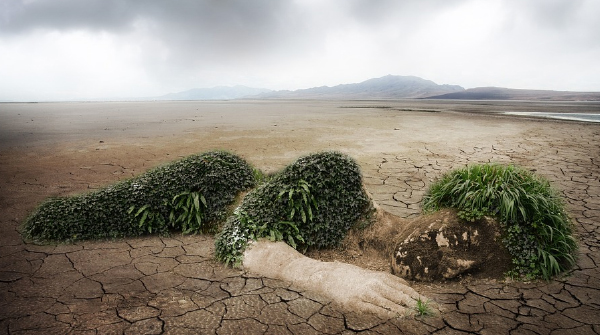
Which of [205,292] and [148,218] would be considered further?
[148,218]

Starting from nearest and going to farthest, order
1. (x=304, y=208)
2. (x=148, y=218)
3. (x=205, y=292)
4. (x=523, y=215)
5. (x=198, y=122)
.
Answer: (x=205, y=292) → (x=523, y=215) → (x=304, y=208) → (x=148, y=218) → (x=198, y=122)

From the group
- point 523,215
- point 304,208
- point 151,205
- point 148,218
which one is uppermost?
point 523,215

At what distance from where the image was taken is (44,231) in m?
4.82

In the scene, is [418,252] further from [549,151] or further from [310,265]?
Answer: [549,151]

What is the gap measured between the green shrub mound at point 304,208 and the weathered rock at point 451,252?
1.02 metres

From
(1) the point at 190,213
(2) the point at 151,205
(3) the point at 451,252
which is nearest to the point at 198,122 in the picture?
(2) the point at 151,205

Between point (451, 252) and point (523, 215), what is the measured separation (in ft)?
3.17

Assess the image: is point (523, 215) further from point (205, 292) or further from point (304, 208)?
point (205, 292)

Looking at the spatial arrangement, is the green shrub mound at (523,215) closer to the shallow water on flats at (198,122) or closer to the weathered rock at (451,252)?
the weathered rock at (451,252)

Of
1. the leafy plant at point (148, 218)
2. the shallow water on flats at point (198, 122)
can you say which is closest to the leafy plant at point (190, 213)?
the leafy plant at point (148, 218)

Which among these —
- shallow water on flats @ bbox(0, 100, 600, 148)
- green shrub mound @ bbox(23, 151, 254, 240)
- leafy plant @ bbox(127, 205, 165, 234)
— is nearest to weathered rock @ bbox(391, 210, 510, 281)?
green shrub mound @ bbox(23, 151, 254, 240)

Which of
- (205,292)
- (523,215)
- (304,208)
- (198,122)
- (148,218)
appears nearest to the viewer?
(205,292)

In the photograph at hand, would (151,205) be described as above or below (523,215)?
below

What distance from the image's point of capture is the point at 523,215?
3.92 m
